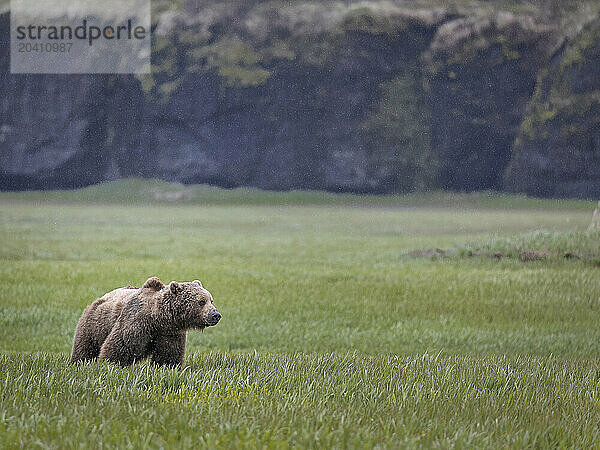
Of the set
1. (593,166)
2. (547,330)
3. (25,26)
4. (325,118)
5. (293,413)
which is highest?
(25,26)

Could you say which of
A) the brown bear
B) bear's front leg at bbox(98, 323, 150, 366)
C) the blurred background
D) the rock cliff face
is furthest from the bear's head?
the blurred background

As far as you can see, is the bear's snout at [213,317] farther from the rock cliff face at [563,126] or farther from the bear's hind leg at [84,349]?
the rock cliff face at [563,126]

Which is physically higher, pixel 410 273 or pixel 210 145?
pixel 210 145

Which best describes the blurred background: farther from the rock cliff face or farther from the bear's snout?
the bear's snout

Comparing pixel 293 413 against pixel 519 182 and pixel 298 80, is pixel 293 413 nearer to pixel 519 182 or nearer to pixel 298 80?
pixel 519 182

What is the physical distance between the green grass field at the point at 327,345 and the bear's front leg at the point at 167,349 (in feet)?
0.85

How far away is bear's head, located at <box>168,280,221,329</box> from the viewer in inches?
163

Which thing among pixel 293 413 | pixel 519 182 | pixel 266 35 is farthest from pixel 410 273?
pixel 266 35

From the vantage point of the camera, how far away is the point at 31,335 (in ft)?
26.6

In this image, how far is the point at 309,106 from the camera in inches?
3022

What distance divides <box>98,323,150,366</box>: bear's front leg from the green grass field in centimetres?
22

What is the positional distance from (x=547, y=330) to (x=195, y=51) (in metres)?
68.3

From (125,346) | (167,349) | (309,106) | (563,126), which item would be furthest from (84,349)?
(309,106)

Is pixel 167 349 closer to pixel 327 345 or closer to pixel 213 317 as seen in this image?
pixel 213 317
